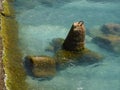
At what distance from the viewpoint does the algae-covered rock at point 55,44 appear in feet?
89.1

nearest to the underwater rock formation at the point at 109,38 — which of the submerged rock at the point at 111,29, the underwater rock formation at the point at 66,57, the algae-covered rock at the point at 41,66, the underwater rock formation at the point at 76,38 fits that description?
the submerged rock at the point at 111,29

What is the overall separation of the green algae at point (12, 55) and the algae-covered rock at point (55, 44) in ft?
8.26

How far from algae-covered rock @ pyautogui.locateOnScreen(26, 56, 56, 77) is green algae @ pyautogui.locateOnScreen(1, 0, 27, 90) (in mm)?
692

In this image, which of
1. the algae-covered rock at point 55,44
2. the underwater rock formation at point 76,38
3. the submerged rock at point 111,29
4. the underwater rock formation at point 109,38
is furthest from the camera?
the submerged rock at point 111,29

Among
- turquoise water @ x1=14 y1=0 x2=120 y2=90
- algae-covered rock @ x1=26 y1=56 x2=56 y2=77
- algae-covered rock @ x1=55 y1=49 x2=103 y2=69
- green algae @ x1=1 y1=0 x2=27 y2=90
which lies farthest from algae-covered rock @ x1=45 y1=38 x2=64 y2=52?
algae-covered rock @ x1=26 y1=56 x2=56 y2=77

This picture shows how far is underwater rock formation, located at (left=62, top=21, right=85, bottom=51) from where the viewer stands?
1009 inches

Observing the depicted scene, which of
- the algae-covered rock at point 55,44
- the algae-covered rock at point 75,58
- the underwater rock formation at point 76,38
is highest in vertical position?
the underwater rock formation at point 76,38

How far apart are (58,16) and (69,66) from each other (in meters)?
9.97

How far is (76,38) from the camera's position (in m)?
25.7

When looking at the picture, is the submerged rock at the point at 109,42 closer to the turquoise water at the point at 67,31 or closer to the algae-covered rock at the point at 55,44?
the turquoise water at the point at 67,31

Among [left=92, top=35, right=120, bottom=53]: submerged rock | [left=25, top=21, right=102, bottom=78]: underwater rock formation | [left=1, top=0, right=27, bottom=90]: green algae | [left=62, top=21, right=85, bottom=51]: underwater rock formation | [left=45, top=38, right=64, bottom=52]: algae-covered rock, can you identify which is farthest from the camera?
[left=92, top=35, right=120, bottom=53]: submerged rock

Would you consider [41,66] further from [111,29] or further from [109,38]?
[111,29]

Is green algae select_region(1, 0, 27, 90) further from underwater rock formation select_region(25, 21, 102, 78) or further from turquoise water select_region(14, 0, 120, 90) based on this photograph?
underwater rock formation select_region(25, 21, 102, 78)

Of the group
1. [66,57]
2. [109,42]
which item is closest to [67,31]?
[109,42]
